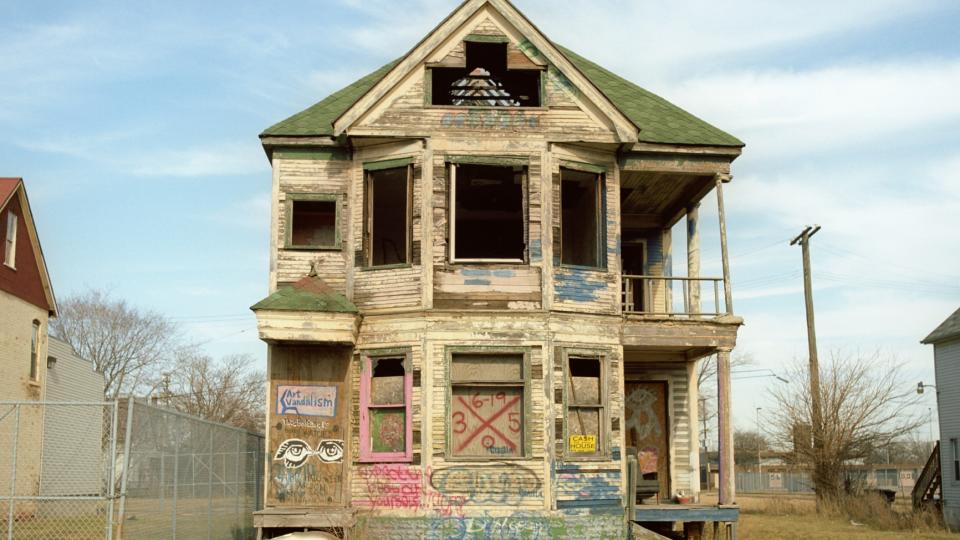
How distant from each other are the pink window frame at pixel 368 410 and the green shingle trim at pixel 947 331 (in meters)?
25.2

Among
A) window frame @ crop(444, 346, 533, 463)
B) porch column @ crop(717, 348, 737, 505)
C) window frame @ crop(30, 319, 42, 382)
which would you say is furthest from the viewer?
window frame @ crop(30, 319, 42, 382)

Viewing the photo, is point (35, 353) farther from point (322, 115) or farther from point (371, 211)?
point (371, 211)

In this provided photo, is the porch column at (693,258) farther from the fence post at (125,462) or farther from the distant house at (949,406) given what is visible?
the distant house at (949,406)

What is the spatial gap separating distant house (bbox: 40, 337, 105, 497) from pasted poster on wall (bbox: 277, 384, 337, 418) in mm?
19172

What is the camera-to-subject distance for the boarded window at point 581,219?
61.1 ft

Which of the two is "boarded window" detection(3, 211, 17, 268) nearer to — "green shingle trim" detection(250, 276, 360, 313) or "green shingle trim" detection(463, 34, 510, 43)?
"green shingle trim" detection(250, 276, 360, 313)

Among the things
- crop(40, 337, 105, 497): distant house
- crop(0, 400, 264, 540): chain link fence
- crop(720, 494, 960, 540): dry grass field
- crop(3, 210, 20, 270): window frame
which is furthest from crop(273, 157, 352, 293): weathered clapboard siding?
crop(40, 337, 105, 497): distant house

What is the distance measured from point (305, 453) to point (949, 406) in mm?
27625

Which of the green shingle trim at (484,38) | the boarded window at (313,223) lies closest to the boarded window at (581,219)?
the green shingle trim at (484,38)

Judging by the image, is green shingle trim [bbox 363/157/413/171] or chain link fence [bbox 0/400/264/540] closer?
chain link fence [bbox 0/400/264/540]

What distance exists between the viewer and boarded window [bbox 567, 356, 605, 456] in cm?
1764

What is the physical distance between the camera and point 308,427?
699 inches

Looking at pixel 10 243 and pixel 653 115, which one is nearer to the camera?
pixel 653 115

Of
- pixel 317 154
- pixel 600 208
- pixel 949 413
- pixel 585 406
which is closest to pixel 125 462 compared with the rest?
pixel 317 154
